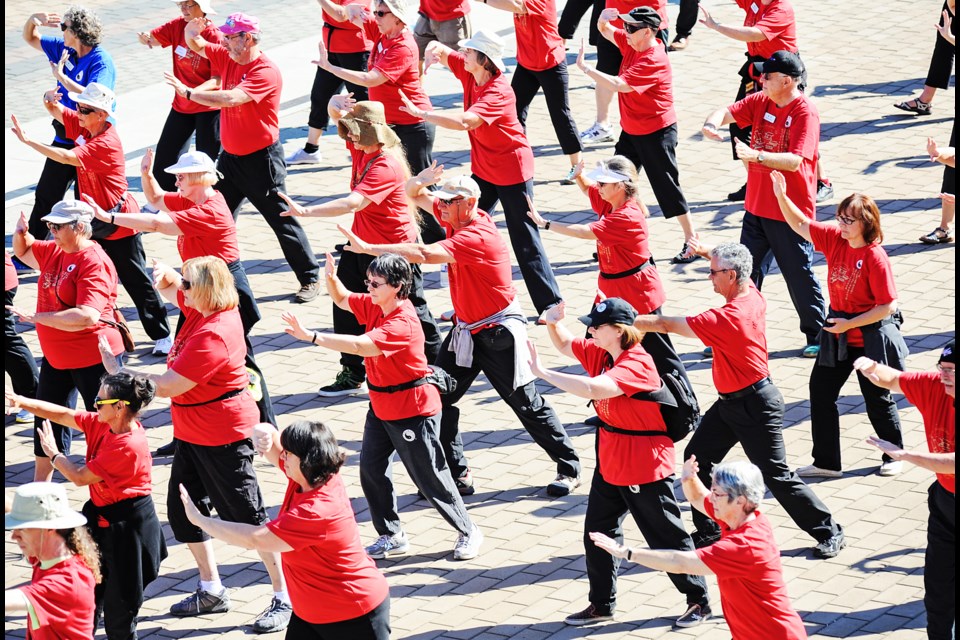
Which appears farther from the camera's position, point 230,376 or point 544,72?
point 544,72

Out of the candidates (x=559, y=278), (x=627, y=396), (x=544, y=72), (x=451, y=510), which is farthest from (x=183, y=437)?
(x=544, y=72)

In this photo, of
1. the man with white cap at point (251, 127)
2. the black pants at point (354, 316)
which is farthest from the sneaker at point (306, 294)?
the black pants at point (354, 316)

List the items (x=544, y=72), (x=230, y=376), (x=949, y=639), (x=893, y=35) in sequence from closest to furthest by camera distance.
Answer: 1. (x=949, y=639)
2. (x=230, y=376)
3. (x=544, y=72)
4. (x=893, y=35)

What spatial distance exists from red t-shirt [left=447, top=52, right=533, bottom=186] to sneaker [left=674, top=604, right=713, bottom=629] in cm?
434

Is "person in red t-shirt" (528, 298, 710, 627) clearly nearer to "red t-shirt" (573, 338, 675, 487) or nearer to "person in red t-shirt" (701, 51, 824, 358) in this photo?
"red t-shirt" (573, 338, 675, 487)

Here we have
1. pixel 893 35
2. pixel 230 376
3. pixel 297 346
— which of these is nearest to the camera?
pixel 230 376

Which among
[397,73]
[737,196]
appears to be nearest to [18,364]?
[397,73]

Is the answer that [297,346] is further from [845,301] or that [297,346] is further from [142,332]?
[845,301]

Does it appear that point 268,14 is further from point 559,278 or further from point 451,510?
point 451,510

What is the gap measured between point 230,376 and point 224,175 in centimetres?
405

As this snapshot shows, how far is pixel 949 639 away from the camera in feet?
25.2

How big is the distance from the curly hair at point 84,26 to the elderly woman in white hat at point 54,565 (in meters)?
6.34

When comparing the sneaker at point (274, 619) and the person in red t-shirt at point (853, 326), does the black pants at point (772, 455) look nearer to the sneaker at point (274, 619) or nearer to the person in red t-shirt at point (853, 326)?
the person in red t-shirt at point (853, 326)

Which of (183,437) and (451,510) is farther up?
(183,437)
